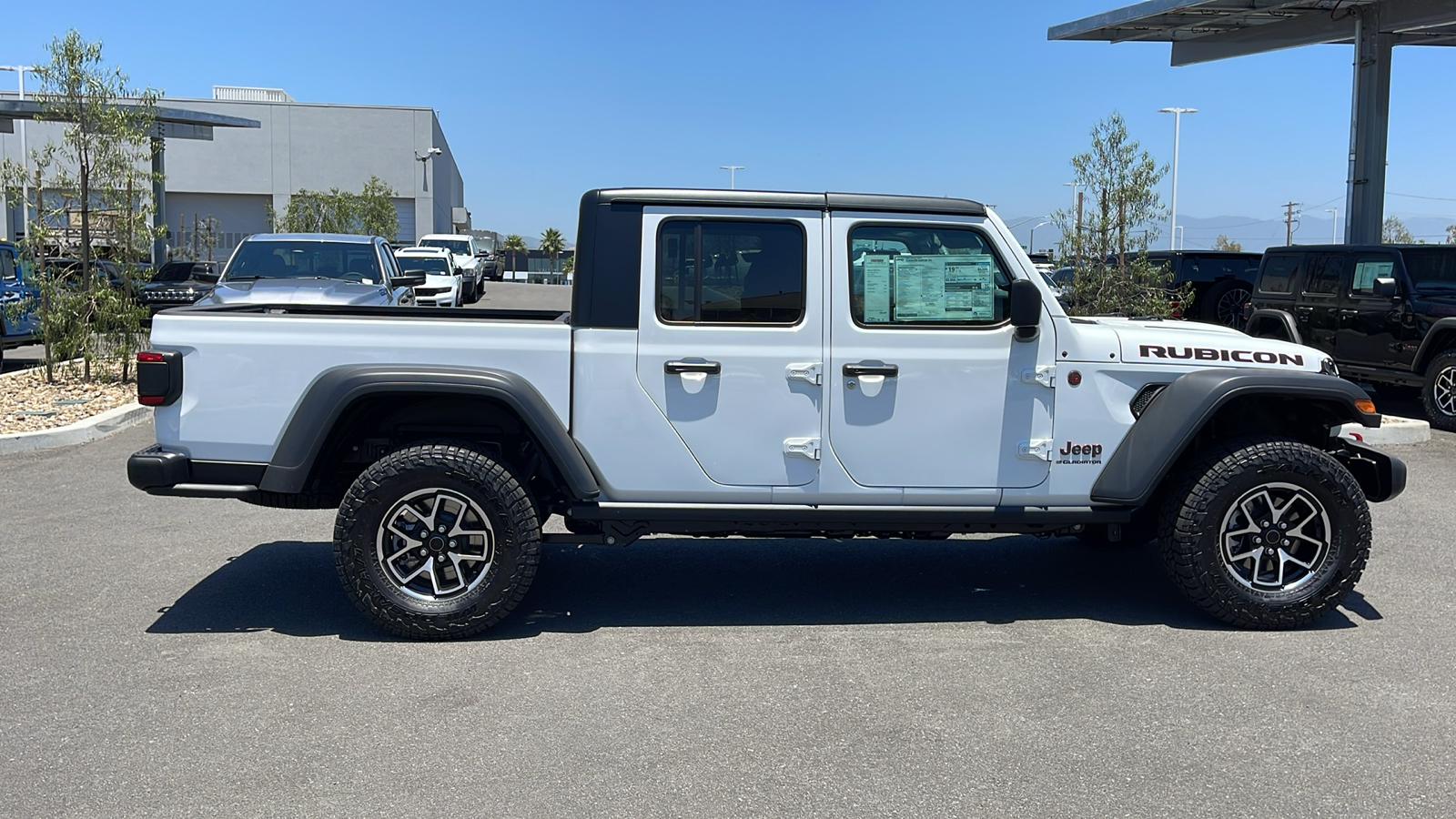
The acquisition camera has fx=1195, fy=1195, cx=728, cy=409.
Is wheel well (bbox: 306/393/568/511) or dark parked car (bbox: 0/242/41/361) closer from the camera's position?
wheel well (bbox: 306/393/568/511)

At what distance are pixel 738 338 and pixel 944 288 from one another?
38.4 inches

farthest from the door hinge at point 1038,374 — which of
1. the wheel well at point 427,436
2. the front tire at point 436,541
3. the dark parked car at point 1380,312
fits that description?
the dark parked car at point 1380,312

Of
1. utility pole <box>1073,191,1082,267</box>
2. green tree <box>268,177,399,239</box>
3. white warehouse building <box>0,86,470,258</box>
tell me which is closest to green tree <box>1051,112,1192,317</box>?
utility pole <box>1073,191,1082,267</box>

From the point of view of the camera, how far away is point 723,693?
471cm

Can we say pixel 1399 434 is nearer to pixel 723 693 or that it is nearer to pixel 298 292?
pixel 723 693

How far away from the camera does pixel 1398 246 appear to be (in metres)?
12.5

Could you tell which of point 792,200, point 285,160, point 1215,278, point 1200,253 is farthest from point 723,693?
point 285,160

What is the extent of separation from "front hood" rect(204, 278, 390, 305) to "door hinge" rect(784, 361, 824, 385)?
7621 mm

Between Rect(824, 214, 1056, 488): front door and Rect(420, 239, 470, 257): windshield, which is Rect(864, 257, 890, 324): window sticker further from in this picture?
Rect(420, 239, 470, 257): windshield

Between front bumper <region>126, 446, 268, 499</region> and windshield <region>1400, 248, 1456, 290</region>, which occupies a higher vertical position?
windshield <region>1400, 248, 1456, 290</region>

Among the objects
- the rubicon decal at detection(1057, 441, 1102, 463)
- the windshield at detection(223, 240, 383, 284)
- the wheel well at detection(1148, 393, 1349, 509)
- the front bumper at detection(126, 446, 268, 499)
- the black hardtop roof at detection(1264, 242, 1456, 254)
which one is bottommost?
the front bumper at detection(126, 446, 268, 499)

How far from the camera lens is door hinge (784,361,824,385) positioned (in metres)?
5.30

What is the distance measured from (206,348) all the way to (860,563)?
360 centimetres

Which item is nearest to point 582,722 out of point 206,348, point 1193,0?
point 206,348
